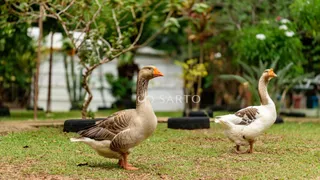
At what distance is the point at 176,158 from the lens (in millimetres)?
7832

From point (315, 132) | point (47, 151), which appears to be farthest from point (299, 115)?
point (47, 151)

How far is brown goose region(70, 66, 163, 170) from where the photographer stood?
6.76m

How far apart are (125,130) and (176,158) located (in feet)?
4.11

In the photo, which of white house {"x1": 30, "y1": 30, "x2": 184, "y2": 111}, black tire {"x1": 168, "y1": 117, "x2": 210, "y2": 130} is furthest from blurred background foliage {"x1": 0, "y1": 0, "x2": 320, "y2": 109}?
black tire {"x1": 168, "y1": 117, "x2": 210, "y2": 130}

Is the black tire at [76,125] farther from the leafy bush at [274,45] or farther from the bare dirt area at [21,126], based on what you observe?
the leafy bush at [274,45]

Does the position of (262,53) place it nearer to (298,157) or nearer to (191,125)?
(191,125)

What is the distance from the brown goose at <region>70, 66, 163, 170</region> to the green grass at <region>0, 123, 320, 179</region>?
0.23m

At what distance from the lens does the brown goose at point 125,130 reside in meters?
6.76

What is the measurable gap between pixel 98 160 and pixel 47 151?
102 cm

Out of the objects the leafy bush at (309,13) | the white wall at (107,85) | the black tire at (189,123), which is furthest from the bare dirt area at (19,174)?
the white wall at (107,85)

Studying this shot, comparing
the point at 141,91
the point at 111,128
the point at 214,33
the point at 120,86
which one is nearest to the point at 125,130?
the point at 111,128

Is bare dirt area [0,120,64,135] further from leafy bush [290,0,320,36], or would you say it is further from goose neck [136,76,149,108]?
leafy bush [290,0,320,36]

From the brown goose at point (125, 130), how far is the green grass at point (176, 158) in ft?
0.76

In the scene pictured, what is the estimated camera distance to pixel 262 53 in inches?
579
